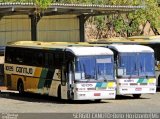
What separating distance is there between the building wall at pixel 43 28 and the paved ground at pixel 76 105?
10.5 metres

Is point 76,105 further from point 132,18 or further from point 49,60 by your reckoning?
point 132,18

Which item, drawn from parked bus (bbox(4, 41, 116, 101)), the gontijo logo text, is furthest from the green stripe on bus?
the gontijo logo text

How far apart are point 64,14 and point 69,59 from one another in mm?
14896

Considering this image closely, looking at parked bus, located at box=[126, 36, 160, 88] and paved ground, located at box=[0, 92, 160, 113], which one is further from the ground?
parked bus, located at box=[126, 36, 160, 88]

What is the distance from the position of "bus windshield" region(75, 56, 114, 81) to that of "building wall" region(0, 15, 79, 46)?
13959 millimetres

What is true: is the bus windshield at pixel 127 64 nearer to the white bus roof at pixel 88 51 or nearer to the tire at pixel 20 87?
the white bus roof at pixel 88 51

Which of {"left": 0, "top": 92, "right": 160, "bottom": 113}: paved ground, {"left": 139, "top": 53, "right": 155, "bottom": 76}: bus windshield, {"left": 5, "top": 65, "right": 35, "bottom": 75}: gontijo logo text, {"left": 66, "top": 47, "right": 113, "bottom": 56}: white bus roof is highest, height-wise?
{"left": 66, "top": 47, "right": 113, "bottom": 56}: white bus roof

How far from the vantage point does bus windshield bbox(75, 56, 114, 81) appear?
25.5 meters

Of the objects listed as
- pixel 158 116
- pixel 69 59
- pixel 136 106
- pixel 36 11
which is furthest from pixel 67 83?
pixel 36 11

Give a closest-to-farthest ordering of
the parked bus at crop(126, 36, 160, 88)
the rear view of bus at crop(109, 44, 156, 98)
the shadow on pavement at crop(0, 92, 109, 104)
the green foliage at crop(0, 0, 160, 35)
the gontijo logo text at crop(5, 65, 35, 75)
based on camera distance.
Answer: the shadow on pavement at crop(0, 92, 109, 104)
the rear view of bus at crop(109, 44, 156, 98)
the gontijo logo text at crop(5, 65, 35, 75)
the parked bus at crop(126, 36, 160, 88)
the green foliage at crop(0, 0, 160, 35)

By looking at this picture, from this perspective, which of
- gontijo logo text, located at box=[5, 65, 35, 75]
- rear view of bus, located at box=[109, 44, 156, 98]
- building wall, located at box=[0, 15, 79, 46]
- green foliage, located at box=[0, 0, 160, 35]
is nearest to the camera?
rear view of bus, located at box=[109, 44, 156, 98]

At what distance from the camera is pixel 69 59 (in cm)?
2588

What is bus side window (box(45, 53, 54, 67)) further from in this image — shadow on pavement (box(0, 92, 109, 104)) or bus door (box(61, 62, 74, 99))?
shadow on pavement (box(0, 92, 109, 104))

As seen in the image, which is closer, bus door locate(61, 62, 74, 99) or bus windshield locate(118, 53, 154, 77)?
bus door locate(61, 62, 74, 99)
